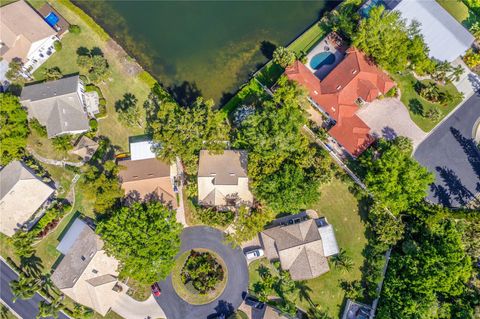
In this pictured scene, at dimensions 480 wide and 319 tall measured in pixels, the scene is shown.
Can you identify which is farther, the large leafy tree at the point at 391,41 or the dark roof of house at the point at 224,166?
the dark roof of house at the point at 224,166

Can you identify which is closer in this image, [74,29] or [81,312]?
[81,312]

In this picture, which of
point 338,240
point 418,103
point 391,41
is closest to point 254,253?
point 338,240

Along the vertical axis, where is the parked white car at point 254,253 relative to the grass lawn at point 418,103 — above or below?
below

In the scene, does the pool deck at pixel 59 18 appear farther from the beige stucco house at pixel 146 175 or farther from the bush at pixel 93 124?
the beige stucco house at pixel 146 175

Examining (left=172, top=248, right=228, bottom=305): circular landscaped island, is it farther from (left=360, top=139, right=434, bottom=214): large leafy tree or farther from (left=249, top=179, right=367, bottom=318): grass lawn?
(left=360, top=139, right=434, bottom=214): large leafy tree

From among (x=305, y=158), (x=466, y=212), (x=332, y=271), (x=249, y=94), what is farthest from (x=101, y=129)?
(x=466, y=212)

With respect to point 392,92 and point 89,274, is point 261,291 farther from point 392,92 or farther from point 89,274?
point 392,92

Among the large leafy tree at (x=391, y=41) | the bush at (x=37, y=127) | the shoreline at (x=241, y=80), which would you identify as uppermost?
the large leafy tree at (x=391, y=41)

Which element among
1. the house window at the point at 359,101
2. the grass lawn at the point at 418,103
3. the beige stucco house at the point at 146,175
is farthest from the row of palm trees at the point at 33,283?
the grass lawn at the point at 418,103

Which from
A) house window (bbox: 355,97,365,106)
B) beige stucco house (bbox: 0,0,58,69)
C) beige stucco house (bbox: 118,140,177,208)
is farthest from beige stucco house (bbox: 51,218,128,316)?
house window (bbox: 355,97,365,106)
